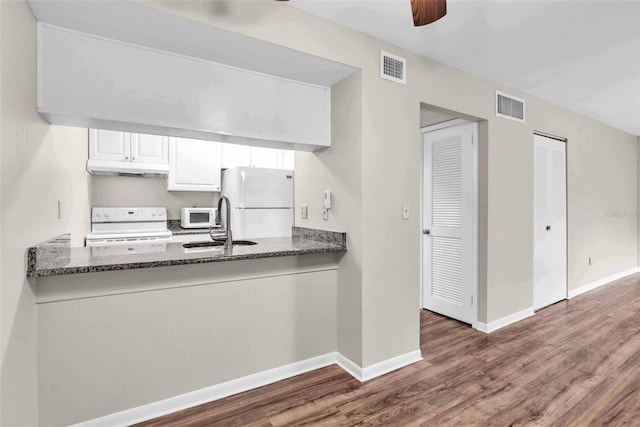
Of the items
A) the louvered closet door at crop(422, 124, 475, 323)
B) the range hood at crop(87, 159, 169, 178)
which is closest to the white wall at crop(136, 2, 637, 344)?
Answer: the louvered closet door at crop(422, 124, 475, 323)

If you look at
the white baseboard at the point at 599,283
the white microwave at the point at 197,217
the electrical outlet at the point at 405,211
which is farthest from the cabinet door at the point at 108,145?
the white baseboard at the point at 599,283

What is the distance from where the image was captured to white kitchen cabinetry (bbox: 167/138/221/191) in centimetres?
392

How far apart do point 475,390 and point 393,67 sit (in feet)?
7.75

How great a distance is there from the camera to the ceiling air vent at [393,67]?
2379mm

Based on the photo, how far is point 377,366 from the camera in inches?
93.5

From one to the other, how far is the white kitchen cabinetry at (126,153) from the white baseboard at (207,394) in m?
2.52

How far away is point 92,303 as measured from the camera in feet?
5.75

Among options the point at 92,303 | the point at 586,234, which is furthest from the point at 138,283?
the point at 586,234

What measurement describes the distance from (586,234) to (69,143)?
6.14 metres

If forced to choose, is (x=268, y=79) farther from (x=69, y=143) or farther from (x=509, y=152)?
(x=509, y=152)

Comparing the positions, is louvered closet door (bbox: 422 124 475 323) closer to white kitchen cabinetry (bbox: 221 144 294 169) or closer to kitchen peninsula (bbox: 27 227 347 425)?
kitchen peninsula (bbox: 27 227 347 425)

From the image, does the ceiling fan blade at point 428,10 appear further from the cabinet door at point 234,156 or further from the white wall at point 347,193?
the cabinet door at point 234,156

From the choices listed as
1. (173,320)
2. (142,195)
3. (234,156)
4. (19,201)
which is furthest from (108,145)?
(173,320)

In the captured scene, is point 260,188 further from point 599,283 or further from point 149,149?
point 599,283
